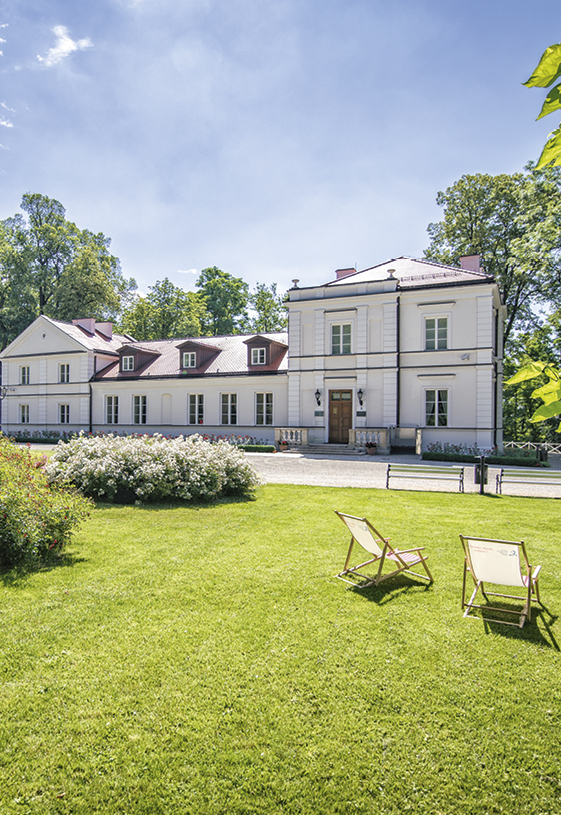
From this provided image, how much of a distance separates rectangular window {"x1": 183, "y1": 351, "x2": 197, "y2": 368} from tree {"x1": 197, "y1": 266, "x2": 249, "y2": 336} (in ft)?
68.2

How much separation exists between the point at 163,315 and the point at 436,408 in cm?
2966

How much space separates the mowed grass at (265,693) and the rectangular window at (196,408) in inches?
927

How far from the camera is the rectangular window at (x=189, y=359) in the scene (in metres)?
30.8

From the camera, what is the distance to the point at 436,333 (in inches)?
974

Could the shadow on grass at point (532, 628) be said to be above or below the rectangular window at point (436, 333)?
below

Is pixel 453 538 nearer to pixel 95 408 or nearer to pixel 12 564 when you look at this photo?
pixel 12 564

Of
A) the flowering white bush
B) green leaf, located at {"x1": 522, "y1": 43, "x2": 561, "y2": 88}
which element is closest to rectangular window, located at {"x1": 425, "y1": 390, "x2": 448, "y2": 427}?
the flowering white bush

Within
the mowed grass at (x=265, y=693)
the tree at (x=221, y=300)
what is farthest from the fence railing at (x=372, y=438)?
the tree at (x=221, y=300)

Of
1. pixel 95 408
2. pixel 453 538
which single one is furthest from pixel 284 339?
pixel 453 538

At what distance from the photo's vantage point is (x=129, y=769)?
2.89m

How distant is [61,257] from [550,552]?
170 feet

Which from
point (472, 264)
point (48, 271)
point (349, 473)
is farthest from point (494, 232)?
point (48, 271)

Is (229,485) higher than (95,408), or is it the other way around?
(95,408)

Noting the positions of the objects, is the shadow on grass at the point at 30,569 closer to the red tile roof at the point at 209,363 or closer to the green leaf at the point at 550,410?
the green leaf at the point at 550,410
